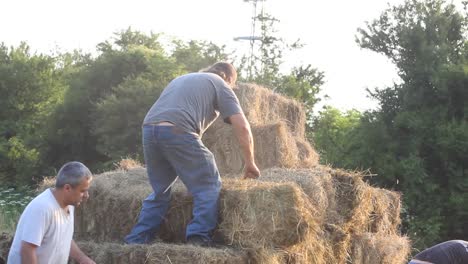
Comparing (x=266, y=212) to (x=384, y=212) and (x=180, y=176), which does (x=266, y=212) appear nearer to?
(x=180, y=176)

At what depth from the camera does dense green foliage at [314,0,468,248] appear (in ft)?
51.5

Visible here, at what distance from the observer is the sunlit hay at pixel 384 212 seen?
25.6 feet

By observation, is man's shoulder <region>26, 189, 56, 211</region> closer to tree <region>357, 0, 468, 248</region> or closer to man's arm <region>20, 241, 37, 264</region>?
man's arm <region>20, 241, 37, 264</region>

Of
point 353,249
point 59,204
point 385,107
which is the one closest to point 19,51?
point 385,107

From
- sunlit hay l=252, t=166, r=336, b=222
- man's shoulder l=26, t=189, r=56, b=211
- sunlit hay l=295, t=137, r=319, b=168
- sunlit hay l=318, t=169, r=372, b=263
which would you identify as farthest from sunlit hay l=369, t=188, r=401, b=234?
man's shoulder l=26, t=189, r=56, b=211

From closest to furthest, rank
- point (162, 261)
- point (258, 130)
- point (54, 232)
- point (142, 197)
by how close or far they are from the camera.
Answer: point (54, 232) < point (162, 261) < point (142, 197) < point (258, 130)

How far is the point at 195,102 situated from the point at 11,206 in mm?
10484

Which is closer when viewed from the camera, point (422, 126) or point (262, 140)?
point (262, 140)

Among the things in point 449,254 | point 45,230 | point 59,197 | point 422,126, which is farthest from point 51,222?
point 422,126

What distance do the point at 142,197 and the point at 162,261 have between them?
1.00 metres

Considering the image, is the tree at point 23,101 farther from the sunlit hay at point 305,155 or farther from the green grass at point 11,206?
the sunlit hay at point 305,155

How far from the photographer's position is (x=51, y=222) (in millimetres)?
4594

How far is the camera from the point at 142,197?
6180 mm

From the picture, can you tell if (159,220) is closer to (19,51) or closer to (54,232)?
(54,232)
